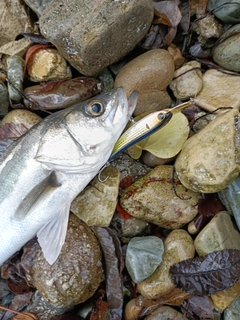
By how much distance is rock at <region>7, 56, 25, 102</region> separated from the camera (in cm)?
385

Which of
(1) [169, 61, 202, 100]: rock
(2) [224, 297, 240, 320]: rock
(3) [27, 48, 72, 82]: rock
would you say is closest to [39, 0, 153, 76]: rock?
(3) [27, 48, 72, 82]: rock

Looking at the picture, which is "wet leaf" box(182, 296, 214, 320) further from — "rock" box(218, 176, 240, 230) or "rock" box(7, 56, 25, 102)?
"rock" box(7, 56, 25, 102)

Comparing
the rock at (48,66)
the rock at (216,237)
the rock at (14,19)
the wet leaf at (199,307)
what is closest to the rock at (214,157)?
the rock at (216,237)

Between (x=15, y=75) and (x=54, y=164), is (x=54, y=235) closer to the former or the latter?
(x=54, y=164)

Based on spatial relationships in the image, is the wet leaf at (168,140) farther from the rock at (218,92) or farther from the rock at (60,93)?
the rock at (60,93)

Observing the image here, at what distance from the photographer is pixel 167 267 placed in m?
3.61

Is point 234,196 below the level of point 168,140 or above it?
below

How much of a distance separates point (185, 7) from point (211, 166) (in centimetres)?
170

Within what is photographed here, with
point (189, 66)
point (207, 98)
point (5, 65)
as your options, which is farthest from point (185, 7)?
point (5, 65)

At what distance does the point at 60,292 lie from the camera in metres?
3.43

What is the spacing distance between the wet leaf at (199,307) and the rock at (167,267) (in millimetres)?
217

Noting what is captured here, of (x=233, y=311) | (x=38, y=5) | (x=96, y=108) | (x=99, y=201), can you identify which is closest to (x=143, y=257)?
(x=99, y=201)

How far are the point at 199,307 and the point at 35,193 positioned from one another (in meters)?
1.81

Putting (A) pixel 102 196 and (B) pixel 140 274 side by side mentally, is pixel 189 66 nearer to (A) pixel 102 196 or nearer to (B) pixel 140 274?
(A) pixel 102 196
